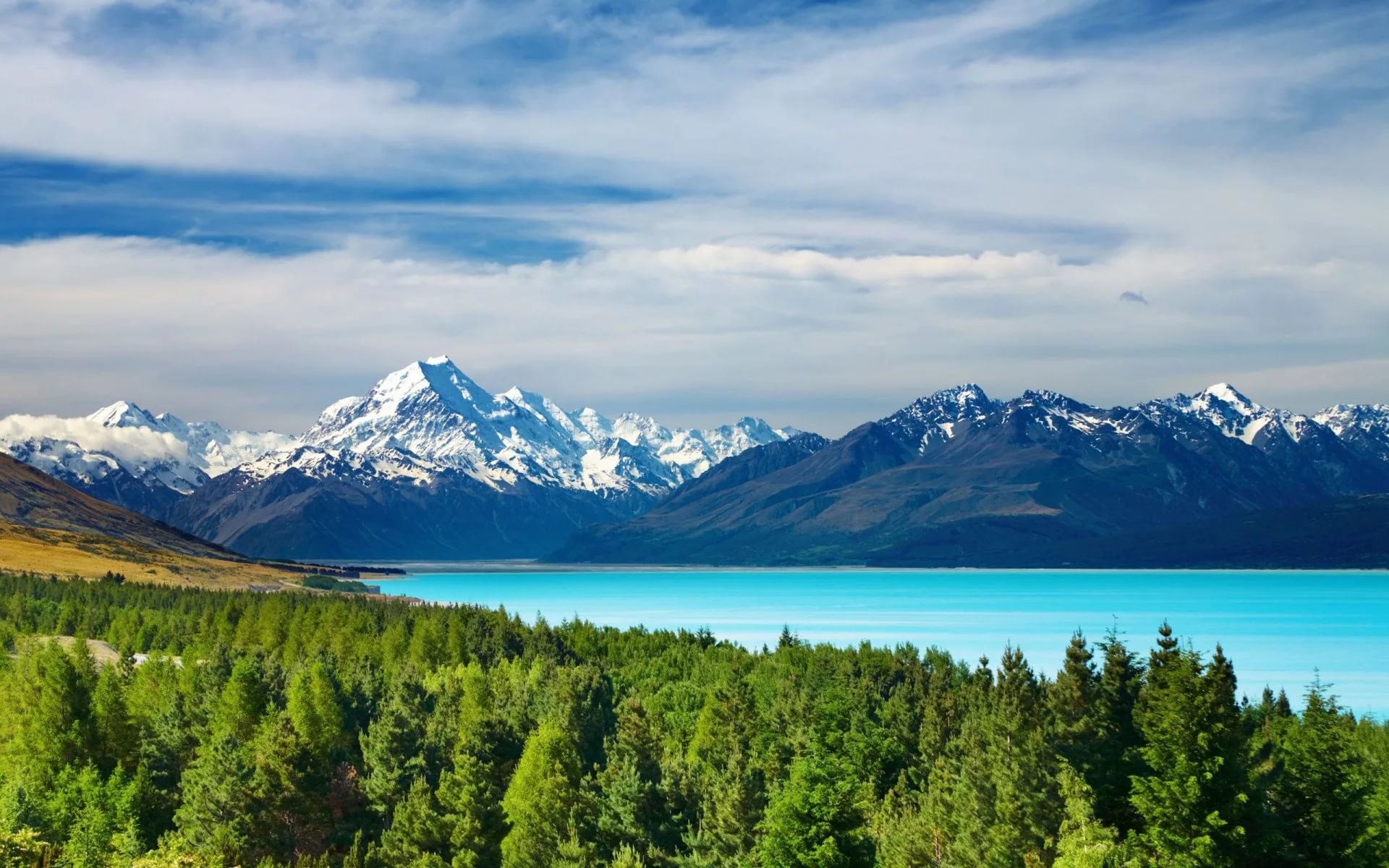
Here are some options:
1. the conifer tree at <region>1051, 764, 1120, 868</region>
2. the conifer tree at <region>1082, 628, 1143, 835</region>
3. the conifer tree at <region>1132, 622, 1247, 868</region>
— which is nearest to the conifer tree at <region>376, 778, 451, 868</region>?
the conifer tree at <region>1051, 764, 1120, 868</region>

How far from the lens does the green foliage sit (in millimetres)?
55625

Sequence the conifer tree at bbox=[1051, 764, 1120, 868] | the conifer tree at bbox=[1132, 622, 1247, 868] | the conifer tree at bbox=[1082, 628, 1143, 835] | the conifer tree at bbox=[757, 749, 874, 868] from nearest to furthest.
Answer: the conifer tree at bbox=[1051, 764, 1120, 868]
the conifer tree at bbox=[1132, 622, 1247, 868]
the conifer tree at bbox=[757, 749, 874, 868]
the conifer tree at bbox=[1082, 628, 1143, 835]

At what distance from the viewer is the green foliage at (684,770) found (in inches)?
2190

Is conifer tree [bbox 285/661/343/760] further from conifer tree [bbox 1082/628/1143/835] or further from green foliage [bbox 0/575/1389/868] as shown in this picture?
conifer tree [bbox 1082/628/1143/835]

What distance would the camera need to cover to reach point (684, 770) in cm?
8000

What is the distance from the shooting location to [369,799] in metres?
89.2

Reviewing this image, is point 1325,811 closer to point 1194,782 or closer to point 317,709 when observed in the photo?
point 1194,782

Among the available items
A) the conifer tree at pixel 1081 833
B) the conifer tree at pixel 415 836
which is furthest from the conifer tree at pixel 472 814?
the conifer tree at pixel 1081 833

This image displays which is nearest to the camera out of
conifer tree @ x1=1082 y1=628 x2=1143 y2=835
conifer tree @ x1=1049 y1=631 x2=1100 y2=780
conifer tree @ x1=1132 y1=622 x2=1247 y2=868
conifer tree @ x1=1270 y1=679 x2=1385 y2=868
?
conifer tree @ x1=1132 y1=622 x2=1247 y2=868

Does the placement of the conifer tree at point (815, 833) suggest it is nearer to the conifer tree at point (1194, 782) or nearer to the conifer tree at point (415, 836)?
the conifer tree at point (1194, 782)

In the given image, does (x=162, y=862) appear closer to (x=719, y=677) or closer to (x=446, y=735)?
(x=446, y=735)

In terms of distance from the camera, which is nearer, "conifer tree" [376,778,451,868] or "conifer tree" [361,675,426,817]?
"conifer tree" [376,778,451,868]

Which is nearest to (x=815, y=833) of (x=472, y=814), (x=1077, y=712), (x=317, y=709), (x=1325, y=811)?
(x=1077, y=712)

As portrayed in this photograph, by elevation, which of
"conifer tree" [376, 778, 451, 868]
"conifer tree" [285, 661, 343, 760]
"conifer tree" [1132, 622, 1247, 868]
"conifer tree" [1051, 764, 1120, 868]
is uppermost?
"conifer tree" [1132, 622, 1247, 868]
